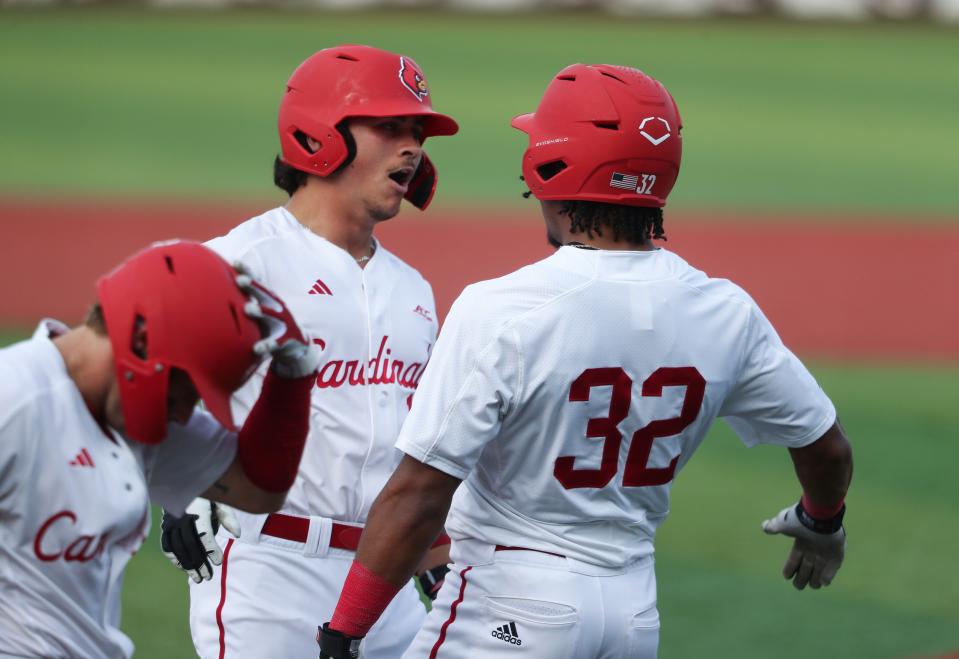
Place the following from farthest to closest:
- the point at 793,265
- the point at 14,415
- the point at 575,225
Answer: the point at 793,265 → the point at 575,225 → the point at 14,415

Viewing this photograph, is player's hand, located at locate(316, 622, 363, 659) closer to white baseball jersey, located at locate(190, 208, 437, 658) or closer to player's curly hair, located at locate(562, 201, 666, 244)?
white baseball jersey, located at locate(190, 208, 437, 658)

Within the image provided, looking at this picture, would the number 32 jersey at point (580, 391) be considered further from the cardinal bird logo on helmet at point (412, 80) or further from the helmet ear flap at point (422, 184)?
the helmet ear flap at point (422, 184)

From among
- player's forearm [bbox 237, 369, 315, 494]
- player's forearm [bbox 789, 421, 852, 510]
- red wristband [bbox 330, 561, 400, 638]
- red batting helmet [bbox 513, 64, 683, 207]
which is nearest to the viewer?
player's forearm [bbox 237, 369, 315, 494]

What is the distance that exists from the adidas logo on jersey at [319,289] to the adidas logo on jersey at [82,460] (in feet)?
4.57

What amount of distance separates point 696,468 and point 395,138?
4899 millimetres

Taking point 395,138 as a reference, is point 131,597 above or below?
below

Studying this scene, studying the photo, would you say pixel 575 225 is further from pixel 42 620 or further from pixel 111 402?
pixel 42 620

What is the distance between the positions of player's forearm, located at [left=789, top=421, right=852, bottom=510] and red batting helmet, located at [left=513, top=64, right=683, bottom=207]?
0.81 meters

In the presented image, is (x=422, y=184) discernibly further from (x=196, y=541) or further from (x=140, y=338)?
(x=140, y=338)

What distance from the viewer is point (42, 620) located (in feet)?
8.28

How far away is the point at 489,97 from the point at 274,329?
21649mm

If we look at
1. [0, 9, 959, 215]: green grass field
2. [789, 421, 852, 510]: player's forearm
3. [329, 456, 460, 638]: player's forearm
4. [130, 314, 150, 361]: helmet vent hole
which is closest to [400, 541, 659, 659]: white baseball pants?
[329, 456, 460, 638]: player's forearm

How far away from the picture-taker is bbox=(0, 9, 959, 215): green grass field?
1870 centimetres

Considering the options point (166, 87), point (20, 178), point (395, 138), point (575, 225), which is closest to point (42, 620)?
point (575, 225)
